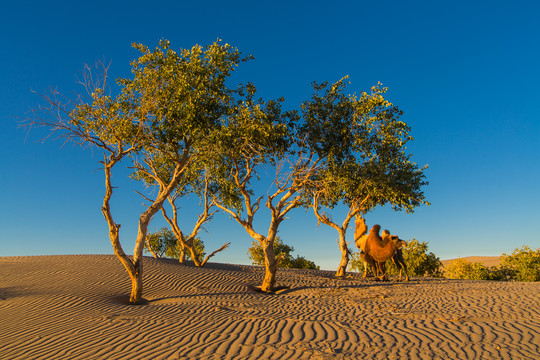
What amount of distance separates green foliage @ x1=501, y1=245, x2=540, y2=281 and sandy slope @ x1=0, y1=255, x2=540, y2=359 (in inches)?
680

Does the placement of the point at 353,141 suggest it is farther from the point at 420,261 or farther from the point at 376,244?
the point at 420,261

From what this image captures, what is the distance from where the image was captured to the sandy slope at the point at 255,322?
266 inches

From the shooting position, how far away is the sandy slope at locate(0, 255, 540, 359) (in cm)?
676

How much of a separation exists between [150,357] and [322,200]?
16.3 meters

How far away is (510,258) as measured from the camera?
29812 mm

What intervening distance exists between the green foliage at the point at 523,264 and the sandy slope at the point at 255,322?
17284 mm

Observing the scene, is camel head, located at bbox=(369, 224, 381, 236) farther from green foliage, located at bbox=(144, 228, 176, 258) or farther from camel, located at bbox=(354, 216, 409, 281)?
green foliage, located at bbox=(144, 228, 176, 258)

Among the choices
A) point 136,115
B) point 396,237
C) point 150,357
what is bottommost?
point 150,357

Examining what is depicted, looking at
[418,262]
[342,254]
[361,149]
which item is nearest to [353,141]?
[361,149]

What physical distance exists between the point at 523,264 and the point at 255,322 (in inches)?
1103

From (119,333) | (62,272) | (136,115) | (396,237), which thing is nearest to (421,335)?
(119,333)

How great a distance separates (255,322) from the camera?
8.95 metres

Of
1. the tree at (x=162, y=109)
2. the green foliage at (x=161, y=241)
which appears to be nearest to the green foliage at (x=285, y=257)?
the green foliage at (x=161, y=241)

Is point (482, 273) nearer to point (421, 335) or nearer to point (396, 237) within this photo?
point (396, 237)
